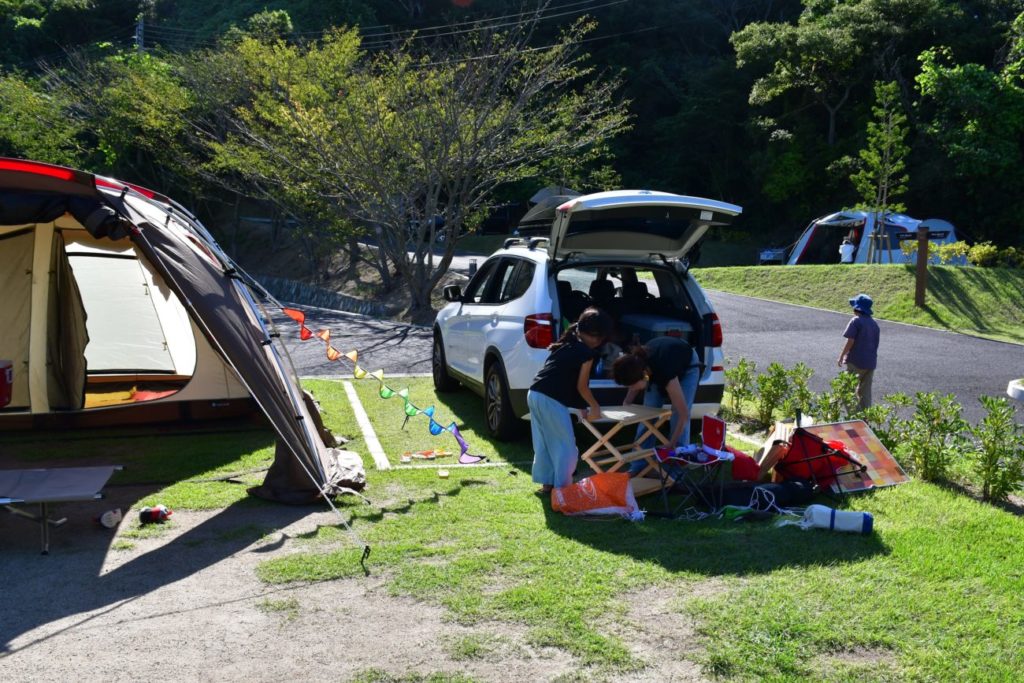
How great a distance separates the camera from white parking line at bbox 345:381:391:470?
278 inches

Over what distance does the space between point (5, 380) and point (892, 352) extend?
11.4 meters

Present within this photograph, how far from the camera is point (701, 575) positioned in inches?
183

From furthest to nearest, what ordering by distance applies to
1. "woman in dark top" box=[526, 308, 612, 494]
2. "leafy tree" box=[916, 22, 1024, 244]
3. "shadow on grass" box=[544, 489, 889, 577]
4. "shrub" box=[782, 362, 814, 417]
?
"leafy tree" box=[916, 22, 1024, 244]
"shrub" box=[782, 362, 814, 417]
"woman in dark top" box=[526, 308, 612, 494]
"shadow on grass" box=[544, 489, 889, 577]

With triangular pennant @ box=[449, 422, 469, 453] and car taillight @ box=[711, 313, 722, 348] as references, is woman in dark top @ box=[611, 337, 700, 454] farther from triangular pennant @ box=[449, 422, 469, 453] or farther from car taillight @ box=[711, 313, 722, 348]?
triangular pennant @ box=[449, 422, 469, 453]

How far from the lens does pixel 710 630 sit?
13.1 feet

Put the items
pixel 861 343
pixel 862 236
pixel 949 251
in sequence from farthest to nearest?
pixel 862 236
pixel 949 251
pixel 861 343

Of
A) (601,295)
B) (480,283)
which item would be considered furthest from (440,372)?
(601,295)

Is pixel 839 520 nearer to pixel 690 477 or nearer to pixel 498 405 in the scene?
pixel 690 477

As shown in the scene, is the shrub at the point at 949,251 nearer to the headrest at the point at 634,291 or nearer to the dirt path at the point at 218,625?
the headrest at the point at 634,291

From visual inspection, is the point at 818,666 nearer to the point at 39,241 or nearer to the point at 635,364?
the point at 635,364

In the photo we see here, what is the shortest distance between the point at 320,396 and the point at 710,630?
6587 millimetres

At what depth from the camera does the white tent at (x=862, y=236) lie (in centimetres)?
2577

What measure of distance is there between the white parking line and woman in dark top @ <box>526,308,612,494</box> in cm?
154

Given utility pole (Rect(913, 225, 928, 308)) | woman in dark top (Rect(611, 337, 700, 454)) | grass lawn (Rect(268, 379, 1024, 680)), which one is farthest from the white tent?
grass lawn (Rect(268, 379, 1024, 680))
